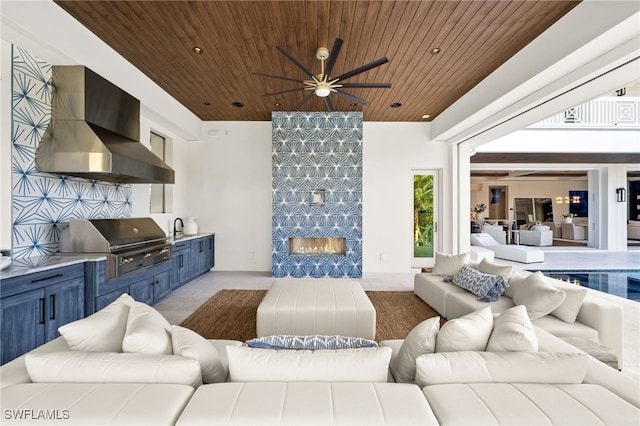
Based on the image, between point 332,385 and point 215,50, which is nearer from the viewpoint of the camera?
point 332,385

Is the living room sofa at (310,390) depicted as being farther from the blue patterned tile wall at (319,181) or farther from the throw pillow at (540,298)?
the blue patterned tile wall at (319,181)

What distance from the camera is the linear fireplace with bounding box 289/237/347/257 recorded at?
19.1 ft

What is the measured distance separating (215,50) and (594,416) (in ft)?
13.6

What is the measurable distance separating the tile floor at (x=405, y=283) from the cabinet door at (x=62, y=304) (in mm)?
975

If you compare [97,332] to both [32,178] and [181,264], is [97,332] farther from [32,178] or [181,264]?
[181,264]

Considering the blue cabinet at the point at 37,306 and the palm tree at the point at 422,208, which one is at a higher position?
the palm tree at the point at 422,208

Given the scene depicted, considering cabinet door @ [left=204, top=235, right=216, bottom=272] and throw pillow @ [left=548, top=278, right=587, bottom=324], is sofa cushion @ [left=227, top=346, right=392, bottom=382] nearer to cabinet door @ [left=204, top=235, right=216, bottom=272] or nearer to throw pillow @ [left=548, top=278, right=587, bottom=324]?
throw pillow @ [left=548, top=278, right=587, bottom=324]

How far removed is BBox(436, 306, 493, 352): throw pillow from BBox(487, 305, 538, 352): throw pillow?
40 millimetres

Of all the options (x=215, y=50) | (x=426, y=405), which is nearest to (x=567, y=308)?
(x=426, y=405)

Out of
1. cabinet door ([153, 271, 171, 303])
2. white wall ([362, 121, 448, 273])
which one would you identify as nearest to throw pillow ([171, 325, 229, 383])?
cabinet door ([153, 271, 171, 303])

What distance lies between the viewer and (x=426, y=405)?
3.48 feet

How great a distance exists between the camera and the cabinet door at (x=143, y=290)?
3.49 metres

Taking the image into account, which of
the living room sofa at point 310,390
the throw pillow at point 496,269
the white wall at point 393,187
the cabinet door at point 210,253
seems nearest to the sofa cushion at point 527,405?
the living room sofa at point 310,390

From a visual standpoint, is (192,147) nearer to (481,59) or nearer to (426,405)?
(481,59)
